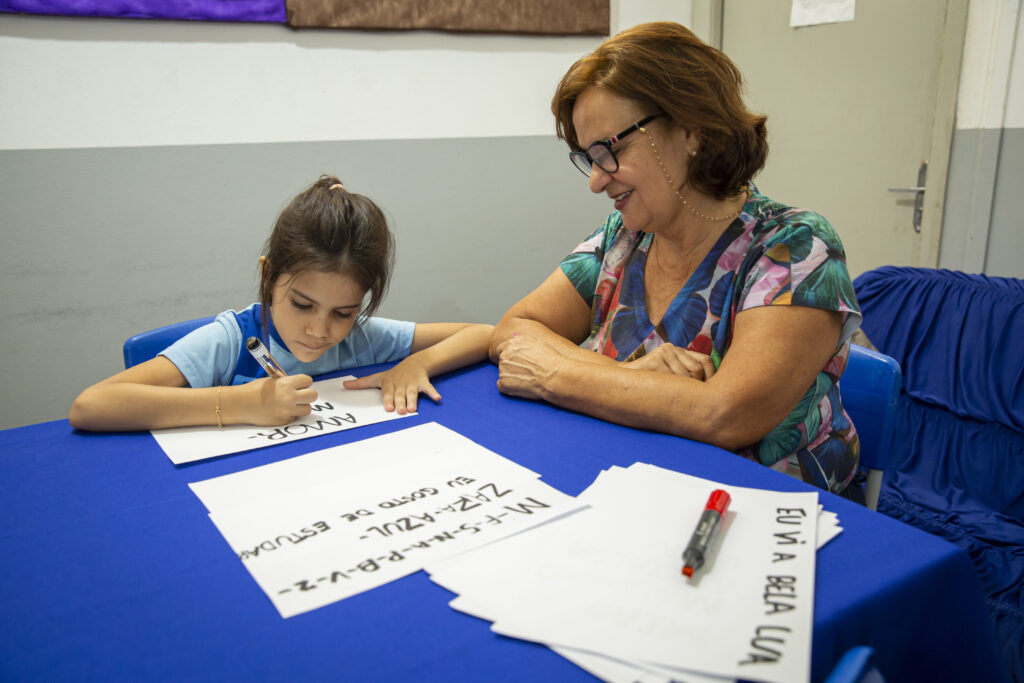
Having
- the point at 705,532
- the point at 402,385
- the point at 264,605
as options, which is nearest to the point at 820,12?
the point at 402,385

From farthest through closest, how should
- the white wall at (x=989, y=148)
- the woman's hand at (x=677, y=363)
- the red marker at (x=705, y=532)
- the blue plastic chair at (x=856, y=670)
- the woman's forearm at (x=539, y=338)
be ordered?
1. the white wall at (x=989, y=148)
2. the woman's forearm at (x=539, y=338)
3. the woman's hand at (x=677, y=363)
4. the red marker at (x=705, y=532)
5. the blue plastic chair at (x=856, y=670)

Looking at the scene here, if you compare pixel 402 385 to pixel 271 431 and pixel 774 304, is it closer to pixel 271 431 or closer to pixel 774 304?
pixel 271 431

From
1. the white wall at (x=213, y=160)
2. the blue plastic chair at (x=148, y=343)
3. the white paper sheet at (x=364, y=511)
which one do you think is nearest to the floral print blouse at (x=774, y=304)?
the white paper sheet at (x=364, y=511)

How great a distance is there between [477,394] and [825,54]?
8.65 ft

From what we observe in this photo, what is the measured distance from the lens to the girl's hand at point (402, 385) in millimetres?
1213

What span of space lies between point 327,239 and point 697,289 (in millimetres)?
724

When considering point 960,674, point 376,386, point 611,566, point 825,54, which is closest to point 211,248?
point 376,386

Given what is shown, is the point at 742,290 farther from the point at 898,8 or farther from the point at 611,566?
the point at 898,8

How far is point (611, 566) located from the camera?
0.68 m

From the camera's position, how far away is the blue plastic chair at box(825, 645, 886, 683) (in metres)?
0.49

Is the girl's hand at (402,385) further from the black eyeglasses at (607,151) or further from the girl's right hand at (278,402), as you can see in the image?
the black eyeglasses at (607,151)

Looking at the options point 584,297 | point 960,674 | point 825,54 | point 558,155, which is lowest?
point 960,674

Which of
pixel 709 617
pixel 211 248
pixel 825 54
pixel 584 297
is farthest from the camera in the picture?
pixel 825 54

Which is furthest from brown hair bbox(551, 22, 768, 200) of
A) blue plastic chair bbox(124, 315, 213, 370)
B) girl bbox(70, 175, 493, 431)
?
blue plastic chair bbox(124, 315, 213, 370)
